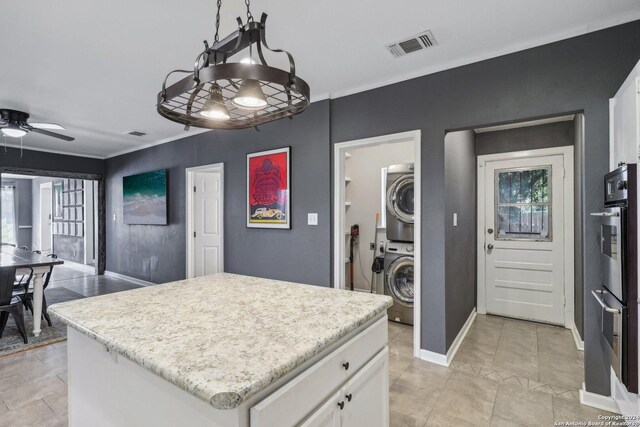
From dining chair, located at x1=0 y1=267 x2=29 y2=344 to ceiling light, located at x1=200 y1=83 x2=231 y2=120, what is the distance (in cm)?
288

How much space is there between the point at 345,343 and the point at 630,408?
5.34 ft

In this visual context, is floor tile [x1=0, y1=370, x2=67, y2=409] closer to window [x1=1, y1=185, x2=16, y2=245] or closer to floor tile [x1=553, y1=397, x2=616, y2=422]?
floor tile [x1=553, y1=397, x2=616, y2=422]

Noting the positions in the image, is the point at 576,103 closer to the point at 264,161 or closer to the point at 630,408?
the point at 630,408

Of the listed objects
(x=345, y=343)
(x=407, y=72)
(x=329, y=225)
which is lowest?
(x=345, y=343)

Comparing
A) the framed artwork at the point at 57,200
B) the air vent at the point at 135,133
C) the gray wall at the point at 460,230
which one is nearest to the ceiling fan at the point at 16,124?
the air vent at the point at 135,133

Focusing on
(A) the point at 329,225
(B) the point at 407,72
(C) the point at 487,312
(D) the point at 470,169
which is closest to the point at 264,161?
(A) the point at 329,225

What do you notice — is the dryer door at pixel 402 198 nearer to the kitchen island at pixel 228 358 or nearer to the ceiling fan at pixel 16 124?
the kitchen island at pixel 228 358

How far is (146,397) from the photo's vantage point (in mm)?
1043

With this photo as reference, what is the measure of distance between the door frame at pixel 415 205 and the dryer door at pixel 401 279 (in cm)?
74

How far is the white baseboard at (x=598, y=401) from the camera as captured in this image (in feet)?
6.66

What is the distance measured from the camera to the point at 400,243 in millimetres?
3734

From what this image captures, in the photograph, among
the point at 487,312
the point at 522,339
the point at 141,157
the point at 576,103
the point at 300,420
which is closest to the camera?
the point at 300,420

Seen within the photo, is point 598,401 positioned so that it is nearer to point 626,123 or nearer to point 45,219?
point 626,123

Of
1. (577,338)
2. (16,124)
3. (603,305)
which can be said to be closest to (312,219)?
(603,305)
